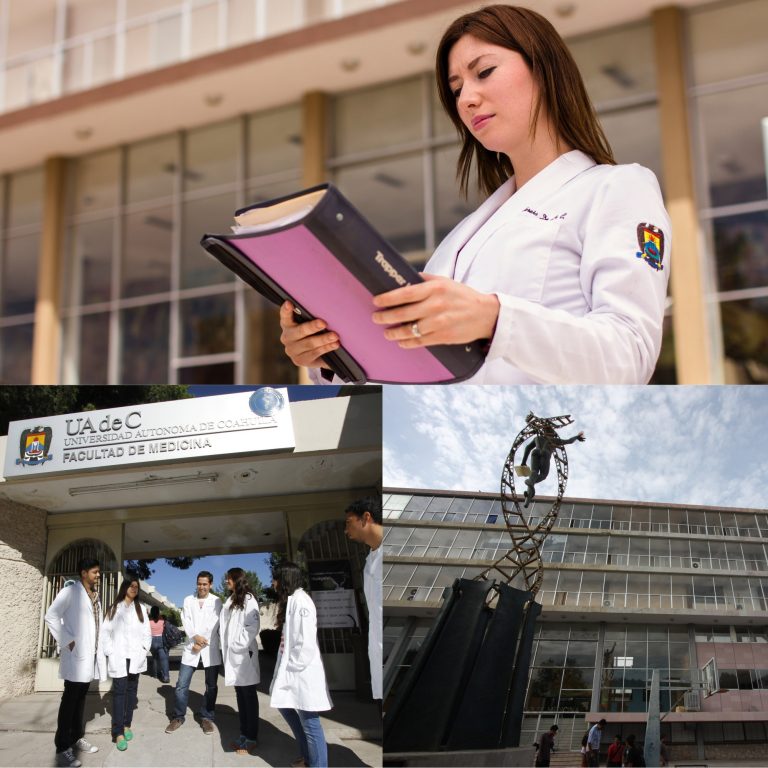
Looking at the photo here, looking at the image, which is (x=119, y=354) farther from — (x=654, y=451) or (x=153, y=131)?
(x=654, y=451)

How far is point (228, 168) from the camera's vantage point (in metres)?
13.6

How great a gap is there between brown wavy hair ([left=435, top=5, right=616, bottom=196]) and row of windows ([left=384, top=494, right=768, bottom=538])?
31.3 inches

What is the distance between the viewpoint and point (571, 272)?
201 cm

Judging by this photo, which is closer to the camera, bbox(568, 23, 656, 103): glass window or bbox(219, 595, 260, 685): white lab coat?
bbox(219, 595, 260, 685): white lab coat

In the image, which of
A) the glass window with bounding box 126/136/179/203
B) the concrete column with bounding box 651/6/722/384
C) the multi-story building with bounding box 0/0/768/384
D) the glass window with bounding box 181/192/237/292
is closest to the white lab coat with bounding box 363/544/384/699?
the concrete column with bounding box 651/6/722/384

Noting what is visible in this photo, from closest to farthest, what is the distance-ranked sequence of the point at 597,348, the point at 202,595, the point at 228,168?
the point at 597,348, the point at 202,595, the point at 228,168

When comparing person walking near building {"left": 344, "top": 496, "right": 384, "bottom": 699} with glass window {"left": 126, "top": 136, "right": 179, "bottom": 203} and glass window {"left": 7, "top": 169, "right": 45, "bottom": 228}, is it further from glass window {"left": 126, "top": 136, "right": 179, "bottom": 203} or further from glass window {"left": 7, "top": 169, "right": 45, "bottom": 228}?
glass window {"left": 7, "top": 169, "right": 45, "bottom": 228}

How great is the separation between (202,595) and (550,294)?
39.9 inches

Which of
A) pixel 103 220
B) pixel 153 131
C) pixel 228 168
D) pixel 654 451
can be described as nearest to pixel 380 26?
pixel 228 168

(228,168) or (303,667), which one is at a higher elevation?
(228,168)

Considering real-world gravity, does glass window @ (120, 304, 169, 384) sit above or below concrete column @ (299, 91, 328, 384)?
below

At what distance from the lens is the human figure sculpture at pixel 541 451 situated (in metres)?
2.17

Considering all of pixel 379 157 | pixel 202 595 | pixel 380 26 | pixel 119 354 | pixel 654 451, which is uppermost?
pixel 380 26

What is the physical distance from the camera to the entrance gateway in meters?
2.18
